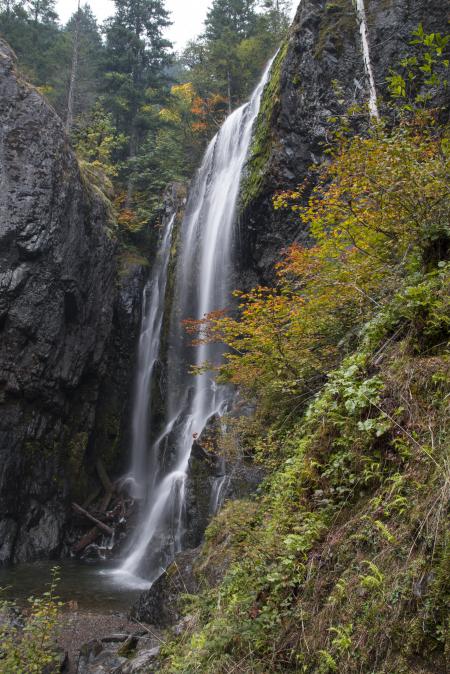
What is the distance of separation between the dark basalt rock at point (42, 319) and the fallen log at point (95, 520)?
38cm

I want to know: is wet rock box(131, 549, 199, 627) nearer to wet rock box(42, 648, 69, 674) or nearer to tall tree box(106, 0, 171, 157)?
wet rock box(42, 648, 69, 674)

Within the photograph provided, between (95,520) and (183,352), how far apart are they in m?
6.02

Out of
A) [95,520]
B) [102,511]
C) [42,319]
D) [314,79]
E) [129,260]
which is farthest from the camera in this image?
[129,260]

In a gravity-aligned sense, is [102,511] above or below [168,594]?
above

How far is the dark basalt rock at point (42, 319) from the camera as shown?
493 inches

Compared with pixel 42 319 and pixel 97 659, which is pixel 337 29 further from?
pixel 97 659

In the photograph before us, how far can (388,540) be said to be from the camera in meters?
2.34

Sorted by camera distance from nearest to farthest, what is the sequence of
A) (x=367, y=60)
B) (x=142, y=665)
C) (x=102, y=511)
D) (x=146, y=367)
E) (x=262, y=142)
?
(x=142, y=665), (x=367, y=60), (x=262, y=142), (x=102, y=511), (x=146, y=367)

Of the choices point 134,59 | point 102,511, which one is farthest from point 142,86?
point 102,511

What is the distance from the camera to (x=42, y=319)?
1309 centimetres

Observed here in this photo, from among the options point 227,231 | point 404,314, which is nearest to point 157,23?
point 227,231

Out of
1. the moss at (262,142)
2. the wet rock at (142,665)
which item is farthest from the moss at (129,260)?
the wet rock at (142,665)

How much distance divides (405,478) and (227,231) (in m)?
13.1

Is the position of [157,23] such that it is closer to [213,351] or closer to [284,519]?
[213,351]
